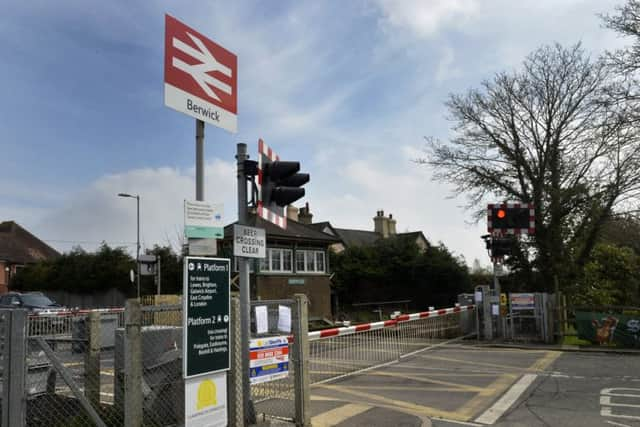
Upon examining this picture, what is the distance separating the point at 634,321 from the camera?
16.7m

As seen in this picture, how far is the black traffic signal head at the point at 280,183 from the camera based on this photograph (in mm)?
6625

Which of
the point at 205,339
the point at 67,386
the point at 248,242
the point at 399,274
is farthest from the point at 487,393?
the point at 399,274

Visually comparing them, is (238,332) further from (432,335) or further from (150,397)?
(432,335)

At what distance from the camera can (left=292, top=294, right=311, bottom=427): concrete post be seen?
23.4 feet

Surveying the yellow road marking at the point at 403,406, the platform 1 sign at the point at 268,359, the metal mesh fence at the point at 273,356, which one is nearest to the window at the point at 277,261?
the yellow road marking at the point at 403,406

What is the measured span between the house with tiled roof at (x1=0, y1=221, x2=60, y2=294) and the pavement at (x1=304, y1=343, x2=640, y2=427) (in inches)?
1889

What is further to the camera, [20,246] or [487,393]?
[20,246]

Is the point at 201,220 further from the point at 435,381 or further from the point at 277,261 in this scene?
the point at 277,261

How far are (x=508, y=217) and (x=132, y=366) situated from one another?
1582cm

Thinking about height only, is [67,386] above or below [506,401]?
above

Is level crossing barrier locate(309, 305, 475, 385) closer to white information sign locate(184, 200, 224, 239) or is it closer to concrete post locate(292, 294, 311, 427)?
concrete post locate(292, 294, 311, 427)

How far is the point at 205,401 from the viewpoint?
535 centimetres

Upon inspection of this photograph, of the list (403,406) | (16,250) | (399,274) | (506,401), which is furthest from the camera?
(16,250)

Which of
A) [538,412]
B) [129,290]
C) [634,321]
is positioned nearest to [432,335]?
[634,321]
